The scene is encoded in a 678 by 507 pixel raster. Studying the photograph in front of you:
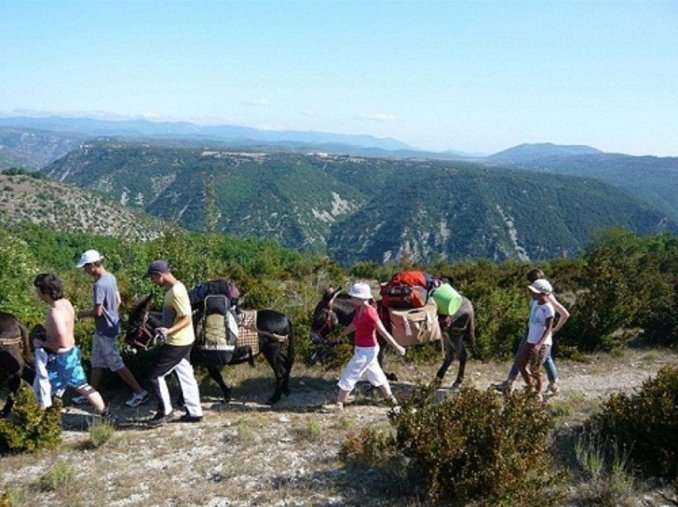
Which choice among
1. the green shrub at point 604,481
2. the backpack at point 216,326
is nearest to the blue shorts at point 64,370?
the backpack at point 216,326

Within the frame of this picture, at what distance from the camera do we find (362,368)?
6676 millimetres

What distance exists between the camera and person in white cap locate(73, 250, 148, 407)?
6.58 metres

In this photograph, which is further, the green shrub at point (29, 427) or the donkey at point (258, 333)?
the donkey at point (258, 333)

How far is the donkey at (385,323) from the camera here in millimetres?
7336

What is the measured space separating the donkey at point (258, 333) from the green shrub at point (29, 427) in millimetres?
1463

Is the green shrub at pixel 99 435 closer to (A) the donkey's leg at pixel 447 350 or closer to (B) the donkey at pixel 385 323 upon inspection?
(B) the donkey at pixel 385 323

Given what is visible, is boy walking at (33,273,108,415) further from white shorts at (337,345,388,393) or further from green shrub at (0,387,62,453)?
white shorts at (337,345,388,393)

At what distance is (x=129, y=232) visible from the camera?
12.4 m

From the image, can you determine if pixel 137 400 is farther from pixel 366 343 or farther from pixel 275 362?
pixel 366 343

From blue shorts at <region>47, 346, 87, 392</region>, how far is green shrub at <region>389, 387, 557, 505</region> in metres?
3.70

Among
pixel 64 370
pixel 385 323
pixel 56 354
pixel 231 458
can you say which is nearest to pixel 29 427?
pixel 64 370

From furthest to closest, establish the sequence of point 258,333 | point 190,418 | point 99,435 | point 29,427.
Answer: point 258,333
point 190,418
point 99,435
point 29,427

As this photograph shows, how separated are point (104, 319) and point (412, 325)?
12.8 ft

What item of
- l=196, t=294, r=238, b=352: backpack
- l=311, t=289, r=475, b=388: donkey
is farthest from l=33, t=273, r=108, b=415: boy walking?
l=311, t=289, r=475, b=388: donkey
